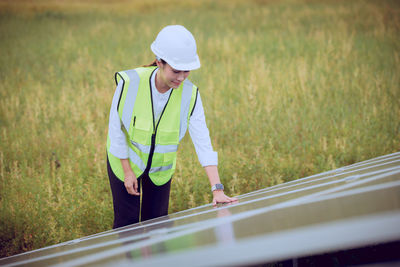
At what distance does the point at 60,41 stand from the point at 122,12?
222 inches

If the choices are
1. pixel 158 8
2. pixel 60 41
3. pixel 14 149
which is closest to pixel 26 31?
pixel 60 41

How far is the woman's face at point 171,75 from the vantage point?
2373mm

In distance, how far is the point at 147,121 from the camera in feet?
8.56

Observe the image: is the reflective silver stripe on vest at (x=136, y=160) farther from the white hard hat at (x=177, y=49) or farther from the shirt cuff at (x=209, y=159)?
the white hard hat at (x=177, y=49)

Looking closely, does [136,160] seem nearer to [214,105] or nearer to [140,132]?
[140,132]

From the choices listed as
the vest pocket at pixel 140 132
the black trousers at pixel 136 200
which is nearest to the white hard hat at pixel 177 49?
the vest pocket at pixel 140 132

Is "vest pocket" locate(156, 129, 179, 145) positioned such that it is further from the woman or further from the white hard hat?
the white hard hat

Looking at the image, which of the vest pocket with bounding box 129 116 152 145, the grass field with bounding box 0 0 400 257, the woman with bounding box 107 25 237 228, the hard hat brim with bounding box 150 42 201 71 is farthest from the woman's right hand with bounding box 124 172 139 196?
the grass field with bounding box 0 0 400 257

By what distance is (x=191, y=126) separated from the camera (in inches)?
108

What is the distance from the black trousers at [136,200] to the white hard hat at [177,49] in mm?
1007

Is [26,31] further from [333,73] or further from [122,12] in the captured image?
[333,73]

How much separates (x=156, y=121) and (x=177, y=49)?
589 mm

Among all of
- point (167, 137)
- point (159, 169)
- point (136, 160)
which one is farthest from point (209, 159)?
point (136, 160)

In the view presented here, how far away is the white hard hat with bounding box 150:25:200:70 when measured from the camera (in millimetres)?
2312
